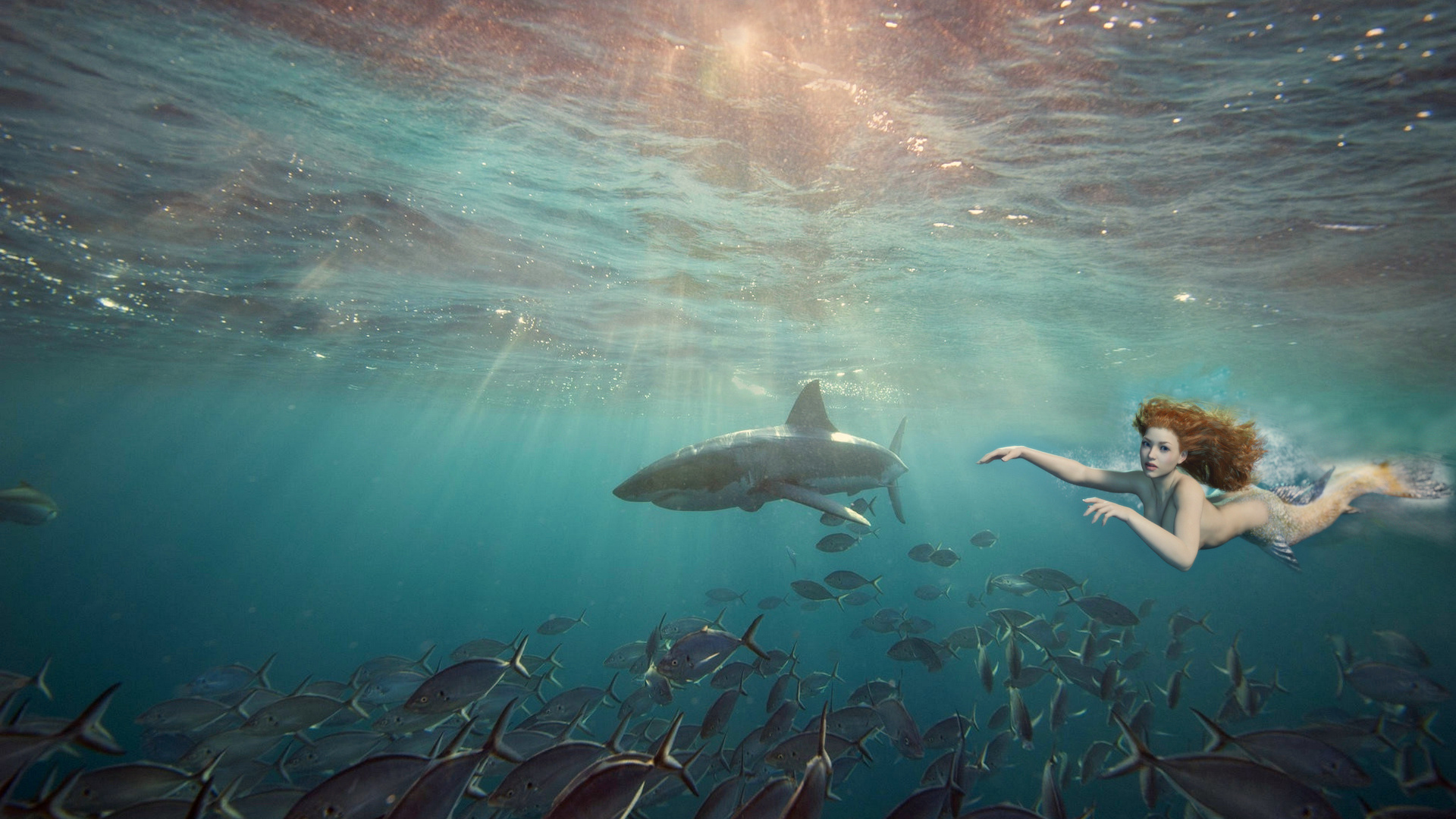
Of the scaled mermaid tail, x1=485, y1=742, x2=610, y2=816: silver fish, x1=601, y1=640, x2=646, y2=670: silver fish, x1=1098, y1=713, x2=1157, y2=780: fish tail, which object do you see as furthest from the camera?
x1=601, y1=640, x2=646, y2=670: silver fish

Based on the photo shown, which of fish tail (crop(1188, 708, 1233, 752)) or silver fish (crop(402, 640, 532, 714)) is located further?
silver fish (crop(402, 640, 532, 714))

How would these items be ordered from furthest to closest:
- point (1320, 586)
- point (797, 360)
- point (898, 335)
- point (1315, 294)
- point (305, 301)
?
point (1320, 586) → point (797, 360) → point (898, 335) → point (305, 301) → point (1315, 294)

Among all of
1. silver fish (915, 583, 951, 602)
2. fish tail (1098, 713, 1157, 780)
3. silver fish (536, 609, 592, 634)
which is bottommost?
silver fish (536, 609, 592, 634)

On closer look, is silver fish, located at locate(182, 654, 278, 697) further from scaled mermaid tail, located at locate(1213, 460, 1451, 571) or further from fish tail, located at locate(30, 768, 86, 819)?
scaled mermaid tail, located at locate(1213, 460, 1451, 571)

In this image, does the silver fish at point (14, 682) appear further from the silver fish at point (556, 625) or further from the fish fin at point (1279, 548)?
the fish fin at point (1279, 548)

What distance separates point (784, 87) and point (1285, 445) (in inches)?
1330

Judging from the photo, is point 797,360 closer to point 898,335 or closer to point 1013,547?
point 898,335

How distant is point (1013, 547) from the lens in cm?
5212

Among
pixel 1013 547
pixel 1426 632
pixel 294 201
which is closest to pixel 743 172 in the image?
pixel 294 201

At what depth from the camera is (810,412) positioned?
8766 millimetres

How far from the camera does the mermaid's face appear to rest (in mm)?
4480

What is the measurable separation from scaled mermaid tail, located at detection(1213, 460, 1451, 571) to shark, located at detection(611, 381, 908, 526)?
4.20 metres

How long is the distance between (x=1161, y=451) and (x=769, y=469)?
4.70 meters

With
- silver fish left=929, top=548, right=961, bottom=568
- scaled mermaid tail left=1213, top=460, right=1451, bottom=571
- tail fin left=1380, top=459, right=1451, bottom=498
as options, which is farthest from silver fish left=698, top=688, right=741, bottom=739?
tail fin left=1380, top=459, right=1451, bottom=498
